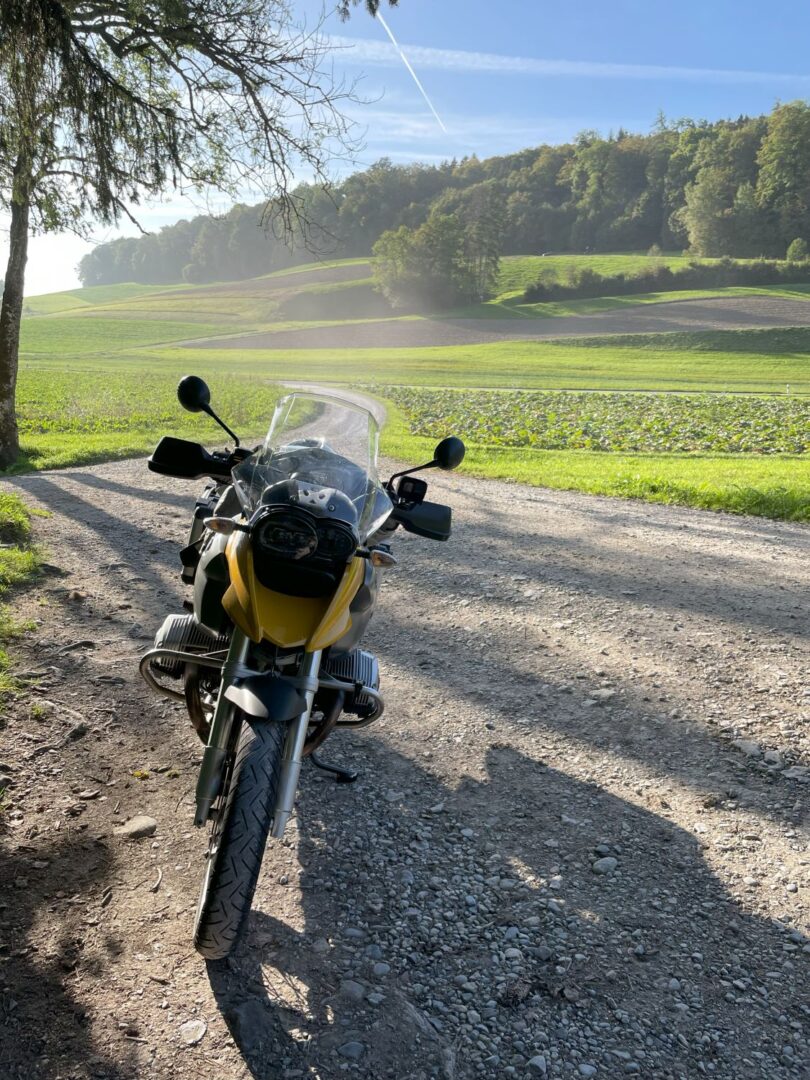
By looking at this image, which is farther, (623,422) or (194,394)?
(623,422)

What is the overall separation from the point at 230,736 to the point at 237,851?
379mm

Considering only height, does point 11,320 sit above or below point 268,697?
above

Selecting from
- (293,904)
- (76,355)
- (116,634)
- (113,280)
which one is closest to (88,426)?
(116,634)

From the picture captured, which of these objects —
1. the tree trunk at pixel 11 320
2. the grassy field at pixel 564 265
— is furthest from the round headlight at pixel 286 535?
the grassy field at pixel 564 265

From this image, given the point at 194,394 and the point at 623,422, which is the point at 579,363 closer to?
the point at 623,422

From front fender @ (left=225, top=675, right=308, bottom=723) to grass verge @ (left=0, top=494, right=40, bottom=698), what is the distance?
8.02ft

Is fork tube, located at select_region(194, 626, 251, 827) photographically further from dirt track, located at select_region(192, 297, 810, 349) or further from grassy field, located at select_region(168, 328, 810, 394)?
dirt track, located at select_region(192, 297, 810, 349)

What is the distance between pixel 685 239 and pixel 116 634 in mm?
107676

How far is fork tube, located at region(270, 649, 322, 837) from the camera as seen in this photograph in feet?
8.05

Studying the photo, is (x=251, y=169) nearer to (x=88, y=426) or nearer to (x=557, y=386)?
(x=88, y=426)

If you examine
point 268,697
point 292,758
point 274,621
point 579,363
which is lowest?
point 579,363

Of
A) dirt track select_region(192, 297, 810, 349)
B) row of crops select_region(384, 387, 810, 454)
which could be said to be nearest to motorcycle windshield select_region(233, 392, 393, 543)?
row of crops select_region(384, 387, 810, 454)

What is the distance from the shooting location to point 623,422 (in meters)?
22.5

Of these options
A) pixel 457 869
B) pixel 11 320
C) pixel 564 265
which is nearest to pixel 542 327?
pixel 564 265
